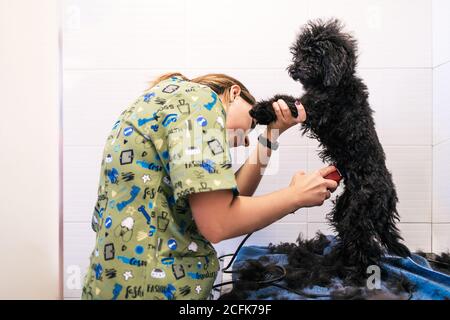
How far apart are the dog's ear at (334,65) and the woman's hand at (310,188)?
237 mm

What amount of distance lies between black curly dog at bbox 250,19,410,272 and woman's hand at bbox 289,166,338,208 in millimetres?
112

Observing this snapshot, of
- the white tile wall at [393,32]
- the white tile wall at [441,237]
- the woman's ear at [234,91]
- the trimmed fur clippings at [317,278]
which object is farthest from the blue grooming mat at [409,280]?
the white tile wall at [393,32]

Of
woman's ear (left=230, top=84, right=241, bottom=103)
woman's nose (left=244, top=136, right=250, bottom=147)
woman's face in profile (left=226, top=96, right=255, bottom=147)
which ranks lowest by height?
woman's nose (left=244, top=136, right=250, bottom=147)

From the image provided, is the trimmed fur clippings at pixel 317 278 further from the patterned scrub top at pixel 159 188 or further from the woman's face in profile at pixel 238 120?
the woman's face in profile at pixel 238 120

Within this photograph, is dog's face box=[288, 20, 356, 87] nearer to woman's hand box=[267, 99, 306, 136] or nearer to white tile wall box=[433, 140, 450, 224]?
woman's hand box=[267, 99, 306, 136]

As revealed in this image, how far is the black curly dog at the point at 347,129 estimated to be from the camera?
87 cm

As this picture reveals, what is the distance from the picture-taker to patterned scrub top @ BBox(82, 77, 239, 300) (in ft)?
2.19

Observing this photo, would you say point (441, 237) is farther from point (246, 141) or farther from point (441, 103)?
point (246, 141)

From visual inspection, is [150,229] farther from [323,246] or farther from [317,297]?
[323,246]

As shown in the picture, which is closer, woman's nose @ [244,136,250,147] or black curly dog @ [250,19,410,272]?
black curly dog @ [250,19,410,272]

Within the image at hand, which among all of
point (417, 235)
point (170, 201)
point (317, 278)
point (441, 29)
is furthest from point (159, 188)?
point (441, 29)

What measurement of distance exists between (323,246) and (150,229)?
1.80ft

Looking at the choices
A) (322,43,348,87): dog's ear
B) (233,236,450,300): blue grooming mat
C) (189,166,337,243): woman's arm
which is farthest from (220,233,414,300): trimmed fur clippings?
(322,43,348,87): dog's ear

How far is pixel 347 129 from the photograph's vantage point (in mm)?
864
